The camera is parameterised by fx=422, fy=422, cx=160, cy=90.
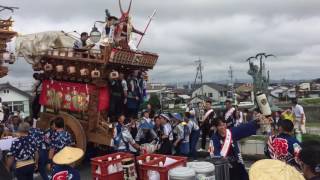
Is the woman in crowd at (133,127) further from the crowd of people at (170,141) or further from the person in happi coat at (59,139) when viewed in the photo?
the person in happi coat at (59,139)

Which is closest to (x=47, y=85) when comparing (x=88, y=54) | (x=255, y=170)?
(x=88, y=54)

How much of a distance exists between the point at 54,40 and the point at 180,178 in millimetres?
7636

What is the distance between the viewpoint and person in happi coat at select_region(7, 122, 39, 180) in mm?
7629

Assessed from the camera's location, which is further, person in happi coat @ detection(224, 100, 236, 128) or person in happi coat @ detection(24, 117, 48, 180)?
person in happi coat @ detection(224, 100, 236, 128)

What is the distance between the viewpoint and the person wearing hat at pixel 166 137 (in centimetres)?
1059

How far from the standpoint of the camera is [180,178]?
543 cm

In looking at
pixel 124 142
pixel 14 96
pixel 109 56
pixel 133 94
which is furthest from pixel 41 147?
pixel 14 96

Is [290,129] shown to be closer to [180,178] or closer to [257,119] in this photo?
[257,119]

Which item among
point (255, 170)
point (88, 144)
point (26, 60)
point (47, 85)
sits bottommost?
point (88, 144)

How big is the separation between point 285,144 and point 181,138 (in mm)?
5518

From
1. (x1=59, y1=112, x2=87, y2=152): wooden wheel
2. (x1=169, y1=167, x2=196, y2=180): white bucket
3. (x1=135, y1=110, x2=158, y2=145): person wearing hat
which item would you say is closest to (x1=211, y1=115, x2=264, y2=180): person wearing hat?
(x1=169, y1=167, x2=196, y2=180): white bucket

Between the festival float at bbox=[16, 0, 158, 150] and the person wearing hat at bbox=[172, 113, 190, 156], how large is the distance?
5.72ft

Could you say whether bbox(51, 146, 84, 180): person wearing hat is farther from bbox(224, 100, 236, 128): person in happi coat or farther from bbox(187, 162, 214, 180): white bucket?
bbox(224, 100, 236, 128): person in happi coat

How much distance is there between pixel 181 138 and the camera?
11055 millimetres
